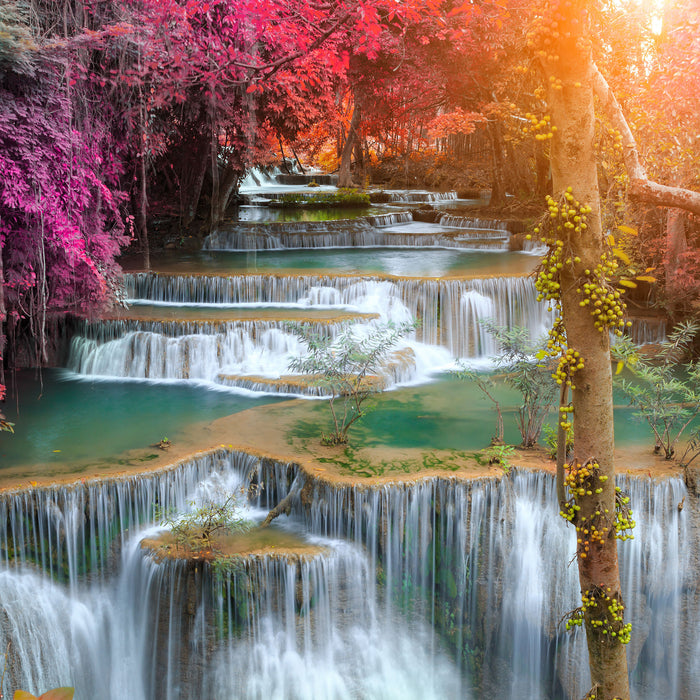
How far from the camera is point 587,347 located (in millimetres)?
3691

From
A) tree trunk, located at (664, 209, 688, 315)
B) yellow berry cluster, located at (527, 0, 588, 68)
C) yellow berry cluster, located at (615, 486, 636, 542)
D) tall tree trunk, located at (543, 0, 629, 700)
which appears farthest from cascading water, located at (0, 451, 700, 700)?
tree trunk, located at (664, 209, 688, 315)

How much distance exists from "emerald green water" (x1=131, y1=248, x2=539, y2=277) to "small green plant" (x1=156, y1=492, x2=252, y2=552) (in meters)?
8.09

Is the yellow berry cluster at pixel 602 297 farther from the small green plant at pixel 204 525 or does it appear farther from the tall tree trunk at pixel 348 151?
the tall tree trunk at pixel 348 151

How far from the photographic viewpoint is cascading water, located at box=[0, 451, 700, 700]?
6.95 metres

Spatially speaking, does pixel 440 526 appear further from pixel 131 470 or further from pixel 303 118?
Answer: pixel 303 118

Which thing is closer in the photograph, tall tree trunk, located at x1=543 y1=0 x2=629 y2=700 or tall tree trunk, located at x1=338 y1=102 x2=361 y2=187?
tall tree trunk, located at x1=543 y1=0 x2=629 y2=700

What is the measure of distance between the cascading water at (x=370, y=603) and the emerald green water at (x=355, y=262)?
7.70m

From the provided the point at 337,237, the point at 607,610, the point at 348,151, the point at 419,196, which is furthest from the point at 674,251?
the point at 348,151

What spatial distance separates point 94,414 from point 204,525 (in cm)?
371

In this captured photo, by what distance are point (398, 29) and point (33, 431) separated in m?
14.3

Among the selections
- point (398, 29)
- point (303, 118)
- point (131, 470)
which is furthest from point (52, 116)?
point (398, 29)

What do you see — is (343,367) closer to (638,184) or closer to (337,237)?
(638,184)

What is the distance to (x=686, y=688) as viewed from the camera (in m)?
7.28

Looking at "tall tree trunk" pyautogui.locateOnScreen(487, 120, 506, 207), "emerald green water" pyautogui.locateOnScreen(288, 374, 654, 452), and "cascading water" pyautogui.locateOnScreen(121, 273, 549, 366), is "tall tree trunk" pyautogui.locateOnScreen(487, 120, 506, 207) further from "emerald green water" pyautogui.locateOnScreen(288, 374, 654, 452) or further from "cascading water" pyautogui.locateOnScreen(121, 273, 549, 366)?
"emerald green water" pyautogui.locateOnScreen(288, 374, 654, 452)
